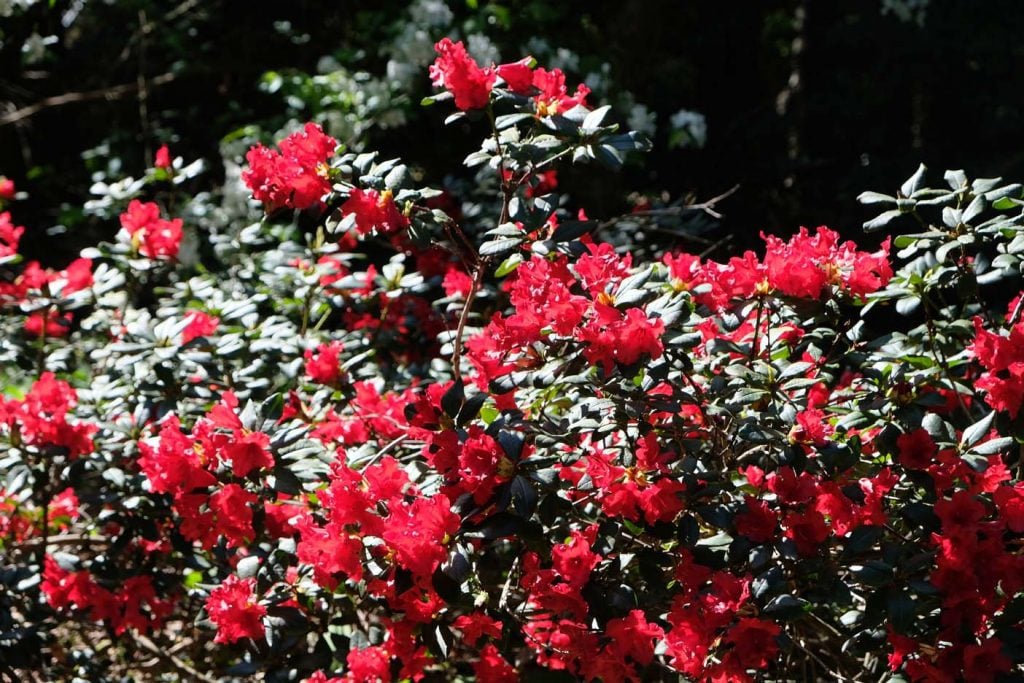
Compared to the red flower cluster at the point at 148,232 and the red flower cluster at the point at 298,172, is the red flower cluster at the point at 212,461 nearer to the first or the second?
the red flower cluster at the point at 298,172

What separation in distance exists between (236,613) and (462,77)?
0.96m

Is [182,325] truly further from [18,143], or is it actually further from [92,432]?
[18,143]

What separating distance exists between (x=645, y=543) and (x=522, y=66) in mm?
829

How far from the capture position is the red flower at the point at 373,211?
154cm

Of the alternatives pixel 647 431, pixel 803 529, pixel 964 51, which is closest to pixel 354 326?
pixel 647 431

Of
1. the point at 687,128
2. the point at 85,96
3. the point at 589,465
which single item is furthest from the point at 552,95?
the point at 85,96

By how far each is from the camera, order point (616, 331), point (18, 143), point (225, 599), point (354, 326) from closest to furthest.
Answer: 1. point (616, 331)
2. point (225, 599)
3. point (354, 326)
4. point (18, 143)

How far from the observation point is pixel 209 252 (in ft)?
11.3

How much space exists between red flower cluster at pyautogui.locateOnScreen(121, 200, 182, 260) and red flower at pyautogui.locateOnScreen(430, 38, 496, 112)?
1.03 m

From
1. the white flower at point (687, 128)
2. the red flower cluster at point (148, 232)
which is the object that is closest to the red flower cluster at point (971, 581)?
the red flower cluster at point (148, 232)

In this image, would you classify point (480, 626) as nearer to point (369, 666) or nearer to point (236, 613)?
point (369, 666)

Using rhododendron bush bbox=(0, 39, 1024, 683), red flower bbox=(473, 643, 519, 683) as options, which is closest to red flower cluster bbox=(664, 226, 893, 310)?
rhododendron bush bbox=(0, 39, 1024, 683)

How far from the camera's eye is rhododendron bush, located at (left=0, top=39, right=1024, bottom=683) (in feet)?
4.48

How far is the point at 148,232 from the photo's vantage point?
90.7 inches
